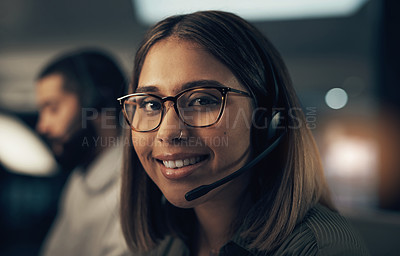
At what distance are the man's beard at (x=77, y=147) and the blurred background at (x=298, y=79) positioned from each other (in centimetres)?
6

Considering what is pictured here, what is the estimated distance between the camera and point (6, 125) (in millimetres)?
1175

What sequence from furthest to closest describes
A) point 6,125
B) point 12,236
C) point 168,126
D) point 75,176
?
1. point 12,236
2. point 75,176
3. point 6,125
4. point 168,126

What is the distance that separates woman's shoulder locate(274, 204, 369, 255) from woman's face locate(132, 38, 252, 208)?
16cm

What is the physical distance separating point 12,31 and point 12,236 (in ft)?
6.66

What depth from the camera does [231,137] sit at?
58cm

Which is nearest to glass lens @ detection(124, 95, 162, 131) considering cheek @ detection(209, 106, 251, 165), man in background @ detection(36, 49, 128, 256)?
cheek @ detection(209, 106, 251, 165)

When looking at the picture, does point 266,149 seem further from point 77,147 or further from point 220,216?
point 77,147

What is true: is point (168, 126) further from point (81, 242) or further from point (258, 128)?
point (81, 242)

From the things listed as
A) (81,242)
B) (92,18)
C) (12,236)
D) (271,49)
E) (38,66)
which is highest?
(92,18)

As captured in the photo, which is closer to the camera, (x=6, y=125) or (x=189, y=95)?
(x=189, y=95)

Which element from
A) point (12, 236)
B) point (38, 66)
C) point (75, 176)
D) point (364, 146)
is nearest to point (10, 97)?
point (38, 66)

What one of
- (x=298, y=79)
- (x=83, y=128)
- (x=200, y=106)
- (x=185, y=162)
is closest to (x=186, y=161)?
(x=185, y=162)

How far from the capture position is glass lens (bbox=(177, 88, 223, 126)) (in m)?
0.57

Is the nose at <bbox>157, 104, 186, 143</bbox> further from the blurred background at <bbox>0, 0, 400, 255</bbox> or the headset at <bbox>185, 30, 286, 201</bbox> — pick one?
the blurred background at <bbox>0, 0, 400, 255</bbox>
